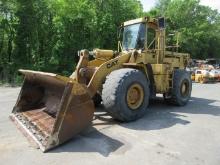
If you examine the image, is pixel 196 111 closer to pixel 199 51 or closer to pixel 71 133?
pixel 71 133

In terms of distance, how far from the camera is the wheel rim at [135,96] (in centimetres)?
639

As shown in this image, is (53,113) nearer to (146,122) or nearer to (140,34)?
(146,122)

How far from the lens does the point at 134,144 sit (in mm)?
5008

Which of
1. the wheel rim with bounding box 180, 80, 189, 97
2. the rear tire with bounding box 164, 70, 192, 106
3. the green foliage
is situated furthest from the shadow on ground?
the green foliage

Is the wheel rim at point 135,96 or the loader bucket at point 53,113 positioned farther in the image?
the wheel rim at point 135,96

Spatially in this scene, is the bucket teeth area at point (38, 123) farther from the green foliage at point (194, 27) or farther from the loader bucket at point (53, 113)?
the green foliage at point (194, 27)

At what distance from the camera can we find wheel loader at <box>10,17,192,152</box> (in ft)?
16.1

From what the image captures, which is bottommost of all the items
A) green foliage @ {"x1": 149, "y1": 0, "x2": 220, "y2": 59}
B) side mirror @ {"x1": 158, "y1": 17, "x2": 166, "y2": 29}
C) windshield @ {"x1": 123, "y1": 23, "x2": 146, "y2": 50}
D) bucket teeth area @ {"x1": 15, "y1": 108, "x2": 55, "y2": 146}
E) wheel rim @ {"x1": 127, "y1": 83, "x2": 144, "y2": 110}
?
bucket teeth area @ {"x1": 15, "y1": 108, "x2": 55, "y2": 146}

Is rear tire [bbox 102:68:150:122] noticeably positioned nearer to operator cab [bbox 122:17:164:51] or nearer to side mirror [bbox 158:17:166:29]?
operator cab [bbox 122:17:164:51]

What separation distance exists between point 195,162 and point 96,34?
16290mm

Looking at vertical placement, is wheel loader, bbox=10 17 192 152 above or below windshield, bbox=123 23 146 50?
below

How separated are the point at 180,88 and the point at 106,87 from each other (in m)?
3.12

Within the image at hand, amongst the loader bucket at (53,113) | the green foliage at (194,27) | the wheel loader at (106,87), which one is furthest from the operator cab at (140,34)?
the green foliage at (194,27)

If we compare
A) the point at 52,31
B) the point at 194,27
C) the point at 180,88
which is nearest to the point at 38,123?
the point at 180,88
